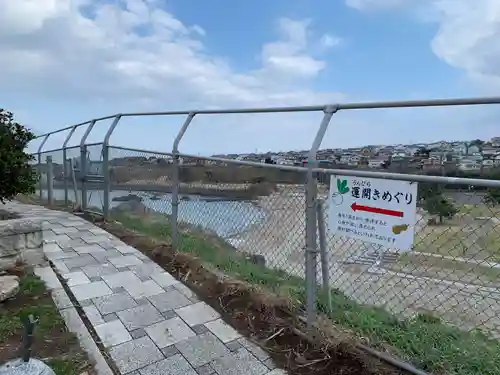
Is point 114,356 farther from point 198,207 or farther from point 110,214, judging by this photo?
point 110,214

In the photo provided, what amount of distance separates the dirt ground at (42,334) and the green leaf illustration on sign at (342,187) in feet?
6.57

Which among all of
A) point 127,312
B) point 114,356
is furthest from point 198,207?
point 114,356

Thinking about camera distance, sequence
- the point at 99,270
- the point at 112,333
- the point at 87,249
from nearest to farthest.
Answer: the point at 112,333 → the point at 99,270 → the point at 87,249

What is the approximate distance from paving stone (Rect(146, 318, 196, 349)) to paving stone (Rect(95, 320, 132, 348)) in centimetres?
18

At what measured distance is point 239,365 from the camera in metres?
2.55

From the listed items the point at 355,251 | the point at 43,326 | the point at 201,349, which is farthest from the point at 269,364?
the point at 43,326

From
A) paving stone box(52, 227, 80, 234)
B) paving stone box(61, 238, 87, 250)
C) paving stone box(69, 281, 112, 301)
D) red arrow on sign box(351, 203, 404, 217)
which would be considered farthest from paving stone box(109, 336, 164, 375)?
paving stone box(52, 227, 80, 234)

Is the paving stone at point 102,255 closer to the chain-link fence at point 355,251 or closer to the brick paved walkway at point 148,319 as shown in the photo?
the brick paved walkway at point 148,319

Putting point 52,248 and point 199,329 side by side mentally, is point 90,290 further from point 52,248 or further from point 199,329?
point 52,248

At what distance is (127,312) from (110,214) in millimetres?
3633

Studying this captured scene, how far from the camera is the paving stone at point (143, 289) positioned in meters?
3.65

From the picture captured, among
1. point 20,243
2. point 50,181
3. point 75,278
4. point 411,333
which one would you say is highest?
point 50,181

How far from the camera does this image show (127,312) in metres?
3.27

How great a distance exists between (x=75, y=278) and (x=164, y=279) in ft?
3.03
